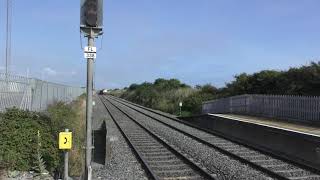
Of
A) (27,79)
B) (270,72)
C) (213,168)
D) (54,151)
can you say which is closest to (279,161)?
(213,168)

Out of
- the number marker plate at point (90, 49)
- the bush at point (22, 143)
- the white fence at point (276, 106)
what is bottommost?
the bush at point (22, 143)

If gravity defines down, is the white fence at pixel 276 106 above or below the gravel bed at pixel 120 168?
above

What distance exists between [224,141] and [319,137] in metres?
7.11

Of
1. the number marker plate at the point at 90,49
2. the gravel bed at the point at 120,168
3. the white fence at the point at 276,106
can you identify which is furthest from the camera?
the white fence at the point at 276,106

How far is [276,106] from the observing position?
3141 cm

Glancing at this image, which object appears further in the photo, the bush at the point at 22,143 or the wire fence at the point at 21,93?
the wire fence at the point at 21,93

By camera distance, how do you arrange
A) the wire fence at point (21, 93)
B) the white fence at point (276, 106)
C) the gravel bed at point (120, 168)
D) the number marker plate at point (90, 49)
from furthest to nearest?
the white fence at point (276, 106)
the wire fence at point (21, 93)
the gravel bed at point (120, 168)
the number marker plate at point (90, 49)

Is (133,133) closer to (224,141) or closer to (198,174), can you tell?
(224,141)

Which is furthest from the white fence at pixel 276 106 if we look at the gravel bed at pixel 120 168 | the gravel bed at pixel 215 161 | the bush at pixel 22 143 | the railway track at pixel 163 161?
the bush at pixel 22 143

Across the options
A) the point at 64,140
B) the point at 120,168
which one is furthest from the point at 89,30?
the point at 120,168

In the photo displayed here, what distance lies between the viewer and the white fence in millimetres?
26953

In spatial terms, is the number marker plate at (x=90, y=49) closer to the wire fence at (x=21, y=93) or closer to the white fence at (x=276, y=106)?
the wire fence at (x=21, y=93)

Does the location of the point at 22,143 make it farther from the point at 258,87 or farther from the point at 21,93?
the point at 258,87

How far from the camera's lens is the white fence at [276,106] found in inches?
1061
